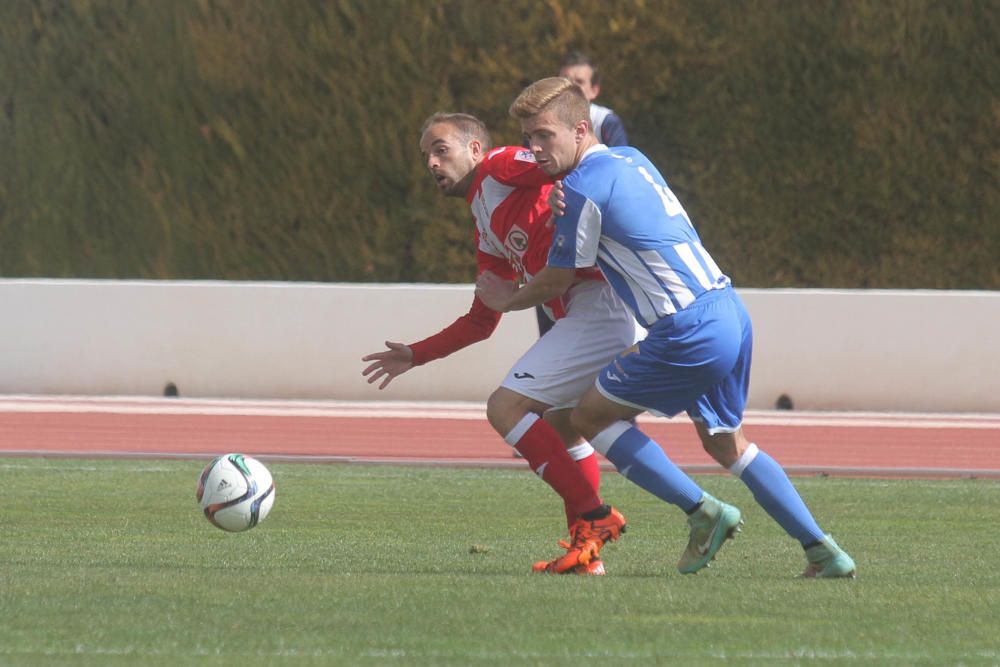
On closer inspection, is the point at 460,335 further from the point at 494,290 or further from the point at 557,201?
the point at 557,201

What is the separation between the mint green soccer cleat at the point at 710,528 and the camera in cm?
698

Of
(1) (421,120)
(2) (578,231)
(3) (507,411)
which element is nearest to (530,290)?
(2) (578,231)

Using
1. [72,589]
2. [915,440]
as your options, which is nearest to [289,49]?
[915,440]

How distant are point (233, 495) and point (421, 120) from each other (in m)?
12.0

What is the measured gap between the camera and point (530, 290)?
6934 mm

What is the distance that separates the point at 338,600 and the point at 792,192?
1340cm

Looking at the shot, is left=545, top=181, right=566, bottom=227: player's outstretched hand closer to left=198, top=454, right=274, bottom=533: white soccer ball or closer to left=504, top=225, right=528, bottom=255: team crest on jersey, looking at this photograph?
left=504, top=225, right=528, bottom=255: team crest on jersey

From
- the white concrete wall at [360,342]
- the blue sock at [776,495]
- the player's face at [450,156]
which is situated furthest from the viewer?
the white concrete wall at [360,342]

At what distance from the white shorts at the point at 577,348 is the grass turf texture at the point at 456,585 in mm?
746

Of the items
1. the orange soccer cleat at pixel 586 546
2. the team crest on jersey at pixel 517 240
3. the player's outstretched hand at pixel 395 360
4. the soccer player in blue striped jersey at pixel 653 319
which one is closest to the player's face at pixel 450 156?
the team crest on jersey at pixel 517 240

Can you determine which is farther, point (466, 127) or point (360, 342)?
point (360, 342)

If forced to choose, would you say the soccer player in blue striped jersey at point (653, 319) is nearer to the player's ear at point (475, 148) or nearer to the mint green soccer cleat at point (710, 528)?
the mint green soccer cleat at point (710, 528)

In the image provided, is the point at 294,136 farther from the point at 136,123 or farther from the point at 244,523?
the point at 244,523

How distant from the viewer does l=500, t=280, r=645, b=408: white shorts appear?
726 centimetres
